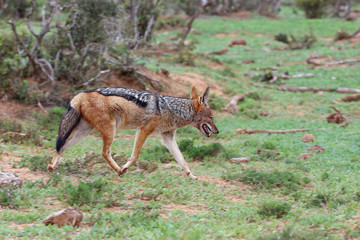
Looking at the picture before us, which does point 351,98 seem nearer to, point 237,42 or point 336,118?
point 336,118

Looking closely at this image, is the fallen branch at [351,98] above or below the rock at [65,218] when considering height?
below

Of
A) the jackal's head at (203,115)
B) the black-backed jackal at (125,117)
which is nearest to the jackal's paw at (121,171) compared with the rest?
the black-backed jackal at (125,117)

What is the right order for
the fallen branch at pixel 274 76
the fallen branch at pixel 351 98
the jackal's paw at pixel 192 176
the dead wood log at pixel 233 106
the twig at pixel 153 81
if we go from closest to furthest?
the jackal's paw at pixel 192 176, the twig at pixel 153 81, the dead wood log at pixel 233 106, the fallen branch at pixel 351 98, the fallen branch at pixel 274 76

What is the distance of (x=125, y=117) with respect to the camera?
739cm

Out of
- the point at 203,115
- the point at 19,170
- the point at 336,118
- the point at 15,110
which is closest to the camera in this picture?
the point at 19,170

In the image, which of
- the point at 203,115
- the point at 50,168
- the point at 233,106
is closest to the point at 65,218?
the point at 50,168

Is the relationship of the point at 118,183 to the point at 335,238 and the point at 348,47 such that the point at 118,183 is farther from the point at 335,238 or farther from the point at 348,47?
the point at 348,47

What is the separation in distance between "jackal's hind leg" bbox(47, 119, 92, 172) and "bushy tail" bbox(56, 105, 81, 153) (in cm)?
8

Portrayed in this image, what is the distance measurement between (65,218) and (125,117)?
2677 millimetres

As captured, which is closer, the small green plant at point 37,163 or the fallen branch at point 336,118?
the small green plant at point 37,163

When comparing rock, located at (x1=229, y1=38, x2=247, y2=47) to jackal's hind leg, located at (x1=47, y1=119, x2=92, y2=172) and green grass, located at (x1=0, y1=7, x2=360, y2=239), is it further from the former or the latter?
jackal's hind leg, located at (x1=47, y1=119, x2=92, y2=172)

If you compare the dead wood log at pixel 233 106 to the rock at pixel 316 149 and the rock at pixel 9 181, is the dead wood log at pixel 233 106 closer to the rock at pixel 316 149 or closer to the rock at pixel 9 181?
the rock at pixel 316 149

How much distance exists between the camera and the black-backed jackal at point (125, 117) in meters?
7.19

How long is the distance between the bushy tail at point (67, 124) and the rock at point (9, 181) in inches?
40.6
